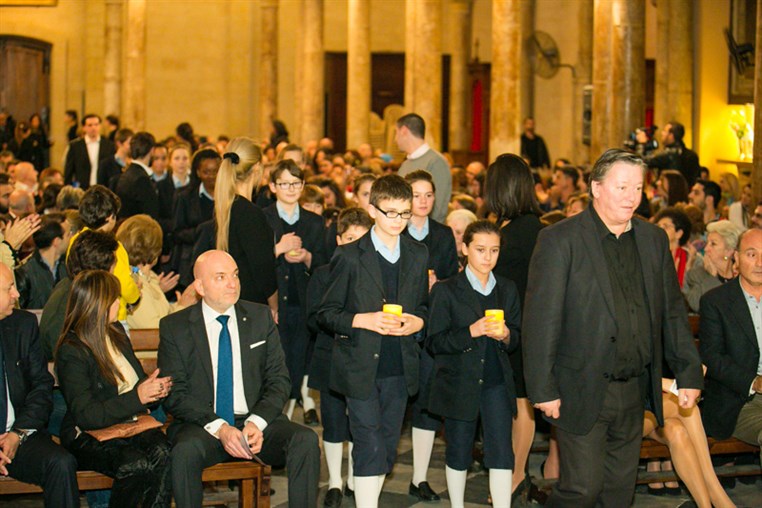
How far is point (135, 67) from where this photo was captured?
24047mm

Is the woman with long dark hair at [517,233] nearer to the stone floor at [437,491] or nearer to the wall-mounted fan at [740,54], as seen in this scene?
the stone floor at [437,491]

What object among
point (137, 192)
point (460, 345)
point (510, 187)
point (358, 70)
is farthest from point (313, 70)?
point (460, 345)

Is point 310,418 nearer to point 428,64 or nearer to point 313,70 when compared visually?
point 428,64

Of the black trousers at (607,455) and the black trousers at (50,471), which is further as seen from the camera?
the black trousers at (50,471)

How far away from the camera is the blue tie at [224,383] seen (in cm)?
636

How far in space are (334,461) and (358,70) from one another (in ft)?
54.6

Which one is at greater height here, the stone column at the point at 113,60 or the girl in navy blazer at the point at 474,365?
the stone column at the point at 113,60

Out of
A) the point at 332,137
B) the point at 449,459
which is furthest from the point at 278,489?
the point at 332,137

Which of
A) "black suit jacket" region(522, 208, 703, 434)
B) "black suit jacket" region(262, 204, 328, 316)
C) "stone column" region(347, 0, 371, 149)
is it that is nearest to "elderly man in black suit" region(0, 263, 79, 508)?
"black suit jacket" region(522, 208, 703, 434)

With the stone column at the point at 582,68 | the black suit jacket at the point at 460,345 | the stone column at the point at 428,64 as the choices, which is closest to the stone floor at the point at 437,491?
the black suit jacket at the point at 460,345

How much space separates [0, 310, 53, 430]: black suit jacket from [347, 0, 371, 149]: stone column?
55.4 feet

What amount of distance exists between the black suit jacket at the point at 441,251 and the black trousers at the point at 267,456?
1829 millimetres

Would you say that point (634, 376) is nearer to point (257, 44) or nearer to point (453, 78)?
point (453, 78)

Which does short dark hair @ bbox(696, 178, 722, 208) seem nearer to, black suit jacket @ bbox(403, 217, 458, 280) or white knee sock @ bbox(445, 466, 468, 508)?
black suit jacket @ bbox(403, 217, 458, 280)
